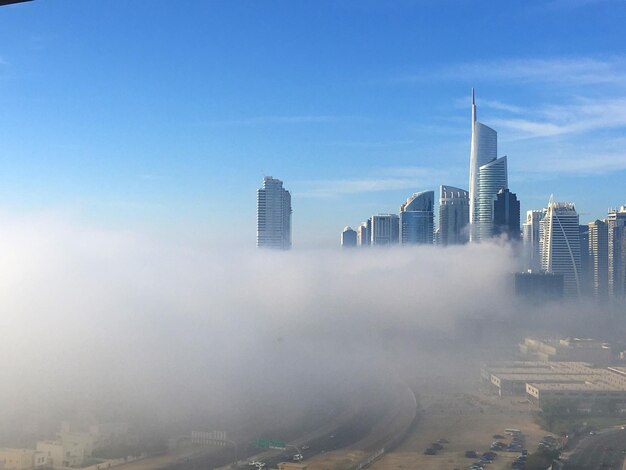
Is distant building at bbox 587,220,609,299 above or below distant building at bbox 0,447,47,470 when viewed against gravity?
above

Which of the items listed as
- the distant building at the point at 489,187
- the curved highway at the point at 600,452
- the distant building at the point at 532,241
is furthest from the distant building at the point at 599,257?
the curved highway at the point at 600,452

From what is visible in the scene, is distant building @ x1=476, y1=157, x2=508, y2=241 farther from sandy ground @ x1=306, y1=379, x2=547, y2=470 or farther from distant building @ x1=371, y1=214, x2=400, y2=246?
sandy ground @ x1=306, y1=379, x2=547, y2=470

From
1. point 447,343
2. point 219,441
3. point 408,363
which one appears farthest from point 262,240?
point 219,441

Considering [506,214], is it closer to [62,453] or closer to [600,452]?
[600,452]

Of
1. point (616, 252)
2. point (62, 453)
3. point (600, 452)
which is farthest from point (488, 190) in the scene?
point (62, 453)

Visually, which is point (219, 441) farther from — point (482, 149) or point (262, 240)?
point (482, 149)

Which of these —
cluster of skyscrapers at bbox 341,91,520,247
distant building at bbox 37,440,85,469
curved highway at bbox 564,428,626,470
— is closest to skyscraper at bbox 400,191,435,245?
cluster of skyscrapers at bbox 341,91,520,247
